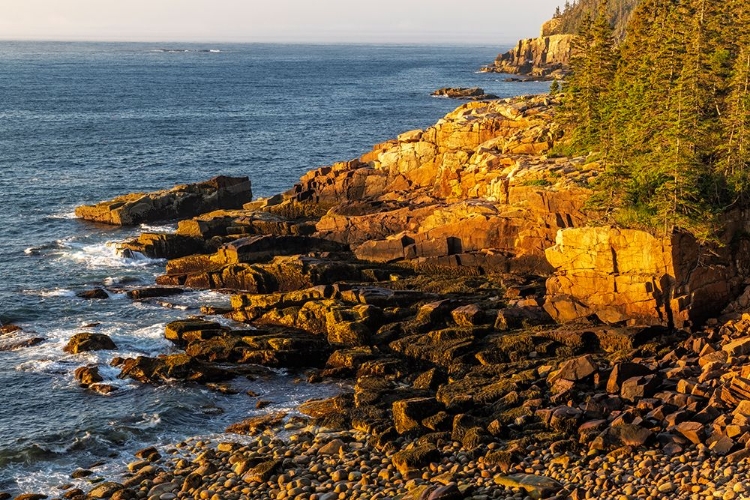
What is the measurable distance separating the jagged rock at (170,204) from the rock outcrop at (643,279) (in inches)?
1623

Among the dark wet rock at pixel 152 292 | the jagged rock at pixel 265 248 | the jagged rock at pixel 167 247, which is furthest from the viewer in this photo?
the jagged rock at pixel 167 247

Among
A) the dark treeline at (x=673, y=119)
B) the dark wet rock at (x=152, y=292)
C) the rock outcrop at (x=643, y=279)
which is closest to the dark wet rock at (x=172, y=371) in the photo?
the dark wet rock at (x=152, y=292)

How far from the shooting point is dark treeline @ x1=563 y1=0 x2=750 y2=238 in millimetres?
51750

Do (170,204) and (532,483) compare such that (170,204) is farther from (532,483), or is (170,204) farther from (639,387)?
(532,483)

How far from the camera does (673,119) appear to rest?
182 feet

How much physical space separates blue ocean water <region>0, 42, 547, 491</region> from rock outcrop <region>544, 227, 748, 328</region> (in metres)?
16.3

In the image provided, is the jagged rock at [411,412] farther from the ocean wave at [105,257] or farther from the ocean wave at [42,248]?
the ocean wave at [42,248]

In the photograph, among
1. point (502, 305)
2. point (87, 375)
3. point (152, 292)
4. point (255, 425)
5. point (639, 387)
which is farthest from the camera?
point (152, 292)

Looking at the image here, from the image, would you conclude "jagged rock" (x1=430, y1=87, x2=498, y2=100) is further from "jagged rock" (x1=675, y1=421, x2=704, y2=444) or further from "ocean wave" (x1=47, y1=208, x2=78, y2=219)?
"jagged rock" (x1=675, y1=421, x2=704, y2=444)

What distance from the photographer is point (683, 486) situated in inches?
1261

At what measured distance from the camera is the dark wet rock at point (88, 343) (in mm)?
50344

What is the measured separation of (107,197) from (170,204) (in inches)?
462

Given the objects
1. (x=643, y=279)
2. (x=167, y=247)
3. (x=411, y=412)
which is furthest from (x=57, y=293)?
(x=643, y=279)

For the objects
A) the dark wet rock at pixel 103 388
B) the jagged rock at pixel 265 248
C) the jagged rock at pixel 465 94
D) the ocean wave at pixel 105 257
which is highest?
the jagged rock at pixel 465 94
